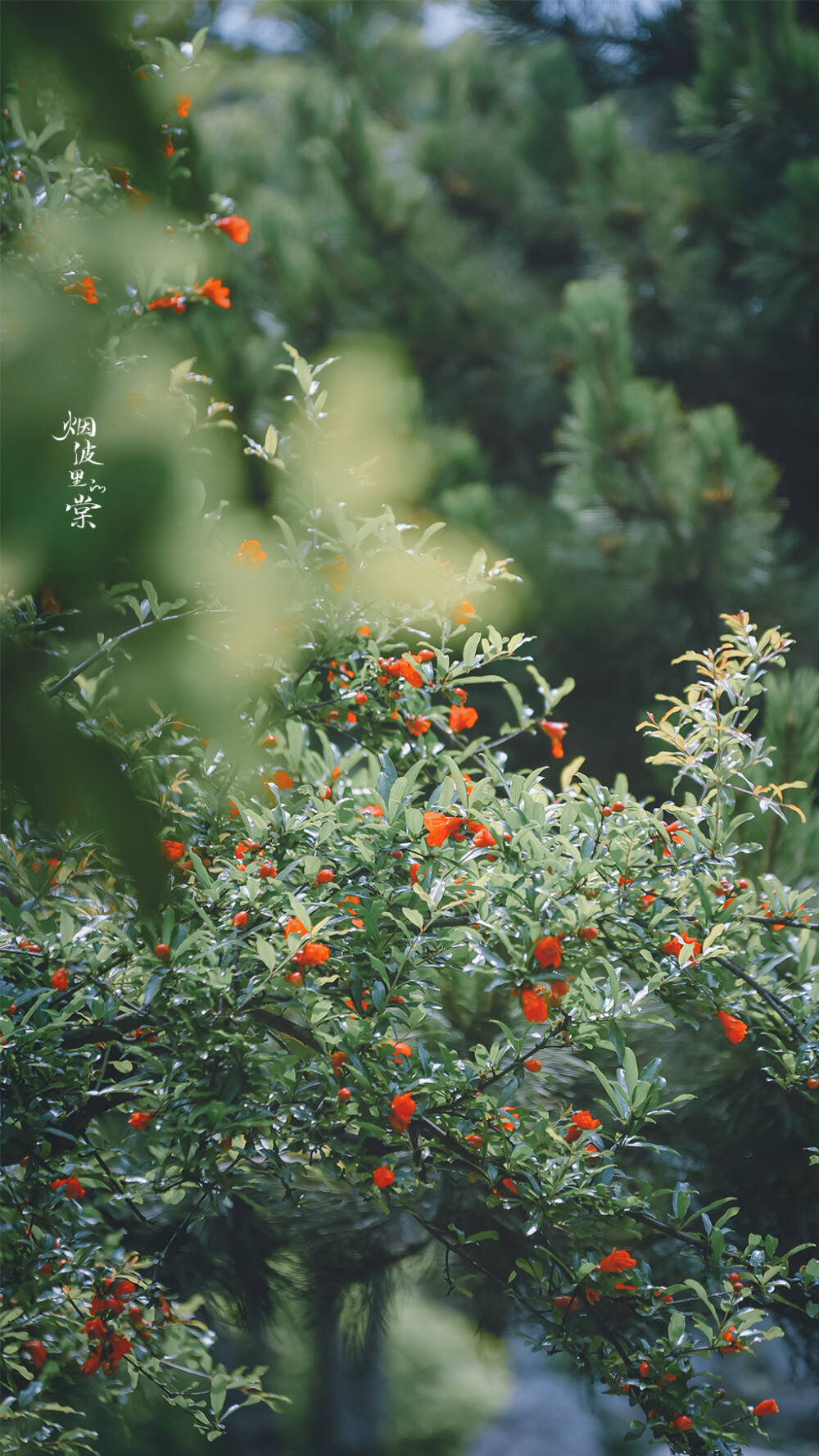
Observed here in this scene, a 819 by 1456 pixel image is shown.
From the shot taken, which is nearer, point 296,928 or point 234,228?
point 296,928

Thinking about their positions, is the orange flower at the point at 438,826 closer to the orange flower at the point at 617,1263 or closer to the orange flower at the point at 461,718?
the orange flower at the point at 461,718

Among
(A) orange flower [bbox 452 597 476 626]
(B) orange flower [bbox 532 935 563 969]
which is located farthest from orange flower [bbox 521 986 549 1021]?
(A) orange flower [bbox 452 597 476 626]

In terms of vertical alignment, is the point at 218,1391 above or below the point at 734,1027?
below

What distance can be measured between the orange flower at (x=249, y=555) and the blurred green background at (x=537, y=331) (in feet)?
0.27

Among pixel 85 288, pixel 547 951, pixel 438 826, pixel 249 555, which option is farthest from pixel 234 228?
pixel 547 951

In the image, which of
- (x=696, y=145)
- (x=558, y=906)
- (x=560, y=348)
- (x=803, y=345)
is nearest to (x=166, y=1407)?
(x=558, y=906)

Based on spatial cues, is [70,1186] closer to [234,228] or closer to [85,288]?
[85,288]

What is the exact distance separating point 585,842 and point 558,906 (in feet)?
0.28

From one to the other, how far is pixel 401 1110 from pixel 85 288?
0.86 meters

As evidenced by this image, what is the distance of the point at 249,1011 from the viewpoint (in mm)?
870

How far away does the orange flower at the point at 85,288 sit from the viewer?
87 centimetres

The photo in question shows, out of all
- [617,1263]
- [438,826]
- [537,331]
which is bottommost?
[617,1263]

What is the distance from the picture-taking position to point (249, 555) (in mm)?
870

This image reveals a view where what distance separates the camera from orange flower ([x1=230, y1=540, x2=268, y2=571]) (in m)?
0.86
